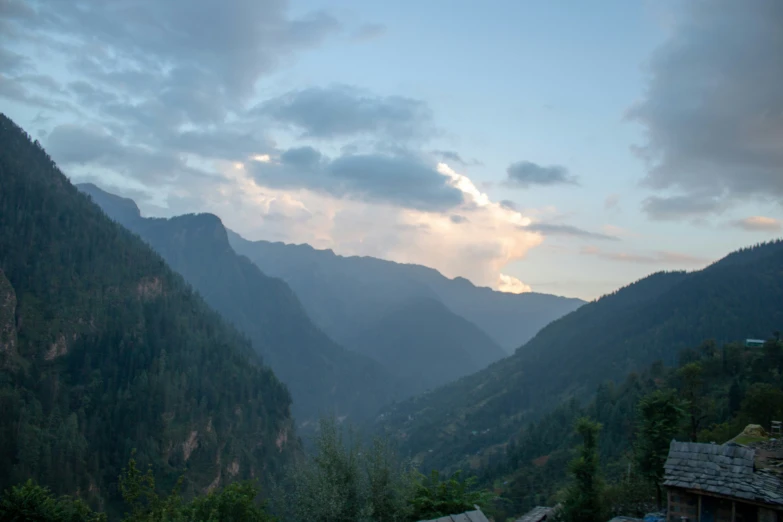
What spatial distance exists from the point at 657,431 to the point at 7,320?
105 m

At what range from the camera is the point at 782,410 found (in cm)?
4300

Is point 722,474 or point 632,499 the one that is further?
point 632,499

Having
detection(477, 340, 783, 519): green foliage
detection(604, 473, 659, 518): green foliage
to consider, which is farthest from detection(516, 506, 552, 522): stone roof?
detection(477, 340, 783, 519): green foliage

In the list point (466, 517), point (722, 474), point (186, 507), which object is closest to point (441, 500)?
point (466, 517)

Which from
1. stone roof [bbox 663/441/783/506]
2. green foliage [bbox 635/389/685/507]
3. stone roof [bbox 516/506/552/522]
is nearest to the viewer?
stone roof [bbox 663/441/783/506]

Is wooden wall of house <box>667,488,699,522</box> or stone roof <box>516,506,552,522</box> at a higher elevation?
wooden wall of house <box>667,488,699,522</box>

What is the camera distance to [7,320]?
93.7 metres

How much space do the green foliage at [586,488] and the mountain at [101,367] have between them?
76084 mm

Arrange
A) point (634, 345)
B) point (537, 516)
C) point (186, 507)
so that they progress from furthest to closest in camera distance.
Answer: point (634, 345)
point (537, 516)
point (186, 507)

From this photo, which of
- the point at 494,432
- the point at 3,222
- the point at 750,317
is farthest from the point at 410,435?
the point at 3,222

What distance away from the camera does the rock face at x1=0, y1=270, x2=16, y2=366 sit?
91625mm

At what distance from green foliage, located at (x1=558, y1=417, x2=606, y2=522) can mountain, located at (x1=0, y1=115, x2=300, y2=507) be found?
7608 cm

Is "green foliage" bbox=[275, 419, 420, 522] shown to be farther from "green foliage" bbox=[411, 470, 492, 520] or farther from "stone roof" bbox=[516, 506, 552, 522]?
"stone roof" bbox=[516, 506, 552, 522]

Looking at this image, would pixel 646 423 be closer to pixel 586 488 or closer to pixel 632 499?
pixel 632 499
